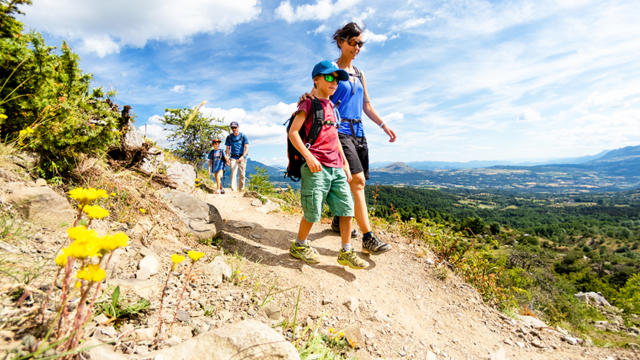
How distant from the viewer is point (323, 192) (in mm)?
3414

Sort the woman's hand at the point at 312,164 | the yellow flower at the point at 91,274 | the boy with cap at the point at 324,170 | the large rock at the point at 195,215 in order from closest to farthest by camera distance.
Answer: the yellow flower at the point at 91,274 → the woman's hand at the point at 312,164 → the boy with cap at the point at 324,170 → the large rock at the point at 195,215

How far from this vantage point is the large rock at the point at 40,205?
2.35 meters

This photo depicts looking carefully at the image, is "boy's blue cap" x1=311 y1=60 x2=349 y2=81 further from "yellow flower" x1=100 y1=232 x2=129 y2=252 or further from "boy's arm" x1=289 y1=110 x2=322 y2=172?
"yellow flower" x1=100 y1=232 x2=129 y2=252

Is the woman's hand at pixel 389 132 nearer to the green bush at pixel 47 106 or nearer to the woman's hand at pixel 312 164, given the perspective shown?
the woman's hand at pixel 312 164

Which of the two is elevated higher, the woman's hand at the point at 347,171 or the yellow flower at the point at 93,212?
the woman's hand at the point at 347,171

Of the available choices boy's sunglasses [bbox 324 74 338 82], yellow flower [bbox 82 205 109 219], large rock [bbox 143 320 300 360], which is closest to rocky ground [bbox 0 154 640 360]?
large rock [bbox 143 320 300 360]

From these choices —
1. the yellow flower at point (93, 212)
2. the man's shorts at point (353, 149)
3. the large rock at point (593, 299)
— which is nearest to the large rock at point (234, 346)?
the yellow flower at point (93, 212)

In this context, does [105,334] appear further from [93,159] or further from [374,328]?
[93,159]

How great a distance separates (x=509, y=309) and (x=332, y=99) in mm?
3859

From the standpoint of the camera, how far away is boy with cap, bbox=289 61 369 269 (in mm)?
3246

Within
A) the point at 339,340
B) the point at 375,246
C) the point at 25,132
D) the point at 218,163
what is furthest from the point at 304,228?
the point at 218,163

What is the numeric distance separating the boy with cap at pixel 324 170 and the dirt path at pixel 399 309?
0.35 metres

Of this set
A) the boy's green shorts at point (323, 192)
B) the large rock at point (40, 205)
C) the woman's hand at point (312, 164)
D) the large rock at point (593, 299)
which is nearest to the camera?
the large rock at point (40, 205)

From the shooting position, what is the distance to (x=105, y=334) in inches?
56.1
